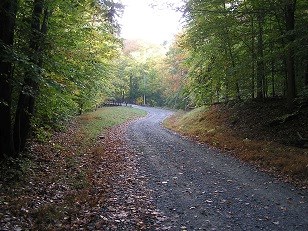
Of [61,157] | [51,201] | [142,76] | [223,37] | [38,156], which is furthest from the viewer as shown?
[142,76]

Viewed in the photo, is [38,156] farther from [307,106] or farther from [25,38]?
[307,106]

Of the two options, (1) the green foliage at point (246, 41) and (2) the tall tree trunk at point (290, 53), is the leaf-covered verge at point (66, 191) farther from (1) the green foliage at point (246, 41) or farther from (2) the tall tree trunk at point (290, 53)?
(2) the tall tree trunk at point (290, 53)

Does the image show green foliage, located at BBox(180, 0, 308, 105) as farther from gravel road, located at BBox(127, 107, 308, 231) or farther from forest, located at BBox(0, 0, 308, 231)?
gravel road, located at BBox(127, 107, 308, 231)

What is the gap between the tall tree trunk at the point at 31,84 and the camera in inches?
363

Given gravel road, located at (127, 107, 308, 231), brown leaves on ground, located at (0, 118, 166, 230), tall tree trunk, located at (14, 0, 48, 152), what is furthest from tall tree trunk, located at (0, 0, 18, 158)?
gravel road, located at (127, 107, 308, 231)

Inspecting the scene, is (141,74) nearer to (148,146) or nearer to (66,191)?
(148,146)

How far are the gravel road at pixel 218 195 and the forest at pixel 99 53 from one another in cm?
422

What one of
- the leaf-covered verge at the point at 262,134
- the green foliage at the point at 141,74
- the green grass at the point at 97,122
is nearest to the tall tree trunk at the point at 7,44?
the leaf-covered verge at the point at 262,134

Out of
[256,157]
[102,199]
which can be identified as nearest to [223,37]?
[256,157]

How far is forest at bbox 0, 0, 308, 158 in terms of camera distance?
9.15 meters

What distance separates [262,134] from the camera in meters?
16.0

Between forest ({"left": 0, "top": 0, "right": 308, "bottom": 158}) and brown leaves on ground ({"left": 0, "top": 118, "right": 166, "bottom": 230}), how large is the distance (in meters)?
1.34

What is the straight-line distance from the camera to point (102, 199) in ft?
26.7

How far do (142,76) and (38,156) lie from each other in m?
58.8
